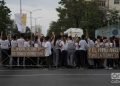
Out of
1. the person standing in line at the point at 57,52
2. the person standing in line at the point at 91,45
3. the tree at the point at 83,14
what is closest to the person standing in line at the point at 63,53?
the person standing in line at the point at 57,52

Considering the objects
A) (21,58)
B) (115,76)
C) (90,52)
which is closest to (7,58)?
(21,58)

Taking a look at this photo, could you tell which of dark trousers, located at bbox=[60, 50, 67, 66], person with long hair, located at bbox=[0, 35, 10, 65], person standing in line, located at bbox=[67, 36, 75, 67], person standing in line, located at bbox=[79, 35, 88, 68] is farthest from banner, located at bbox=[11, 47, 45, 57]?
person standing in line, located at bbox=[79, 35, 88, 68]

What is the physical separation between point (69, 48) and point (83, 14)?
215 feet

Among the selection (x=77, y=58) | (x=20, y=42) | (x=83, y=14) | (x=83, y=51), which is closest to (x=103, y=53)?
(x=83, y=51)

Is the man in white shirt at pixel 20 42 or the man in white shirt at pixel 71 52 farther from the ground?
the man in white shirt at pixel 20 42

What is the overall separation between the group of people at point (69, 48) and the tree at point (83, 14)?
57.1 meters

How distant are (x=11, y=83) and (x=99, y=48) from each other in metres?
12.0

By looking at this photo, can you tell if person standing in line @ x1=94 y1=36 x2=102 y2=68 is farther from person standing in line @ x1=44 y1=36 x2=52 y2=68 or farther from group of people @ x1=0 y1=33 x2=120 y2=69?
person standing in line @ x1=44 y1=36 x2=52 y2=68

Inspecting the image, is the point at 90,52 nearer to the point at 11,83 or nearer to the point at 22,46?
the point at 22,46

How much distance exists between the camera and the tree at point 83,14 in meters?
88.9

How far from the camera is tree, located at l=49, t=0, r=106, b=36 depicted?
8888 centimetres

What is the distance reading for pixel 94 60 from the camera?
29188 mm

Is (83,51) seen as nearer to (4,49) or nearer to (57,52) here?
(57,52)

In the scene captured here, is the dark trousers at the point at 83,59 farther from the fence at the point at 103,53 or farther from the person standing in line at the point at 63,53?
the person standing in line at the point at 63,53
